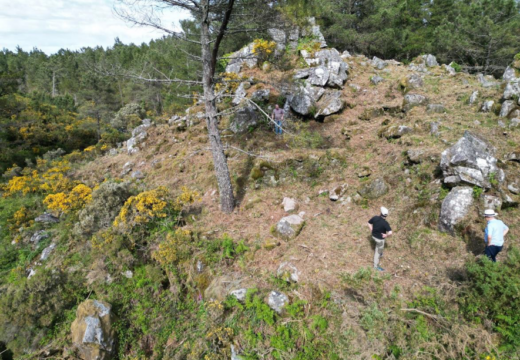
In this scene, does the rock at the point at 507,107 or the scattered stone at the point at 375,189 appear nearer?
the scattered stone at the point at 375,189

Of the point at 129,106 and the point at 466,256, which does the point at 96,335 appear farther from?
the point at 129,106

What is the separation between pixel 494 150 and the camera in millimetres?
6848

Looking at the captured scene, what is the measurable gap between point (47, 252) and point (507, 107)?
1690cm

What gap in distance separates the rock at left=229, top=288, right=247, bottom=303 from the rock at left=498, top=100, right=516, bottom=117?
10.9 meters

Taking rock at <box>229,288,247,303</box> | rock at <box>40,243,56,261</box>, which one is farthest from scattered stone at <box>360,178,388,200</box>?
rock at <box>40,243,56,261</box>

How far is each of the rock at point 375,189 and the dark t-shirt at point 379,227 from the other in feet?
7.06

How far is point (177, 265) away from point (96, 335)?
210 cm

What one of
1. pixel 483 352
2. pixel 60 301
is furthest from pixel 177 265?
pixel 483 352

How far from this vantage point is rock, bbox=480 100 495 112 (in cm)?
928

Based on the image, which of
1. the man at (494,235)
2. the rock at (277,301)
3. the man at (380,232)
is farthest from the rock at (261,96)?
the man at (494,235)

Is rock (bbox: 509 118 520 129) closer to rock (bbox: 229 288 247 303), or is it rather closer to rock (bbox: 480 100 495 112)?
rock (bbox: 480 100 495 112)

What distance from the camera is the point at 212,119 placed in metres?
7.00

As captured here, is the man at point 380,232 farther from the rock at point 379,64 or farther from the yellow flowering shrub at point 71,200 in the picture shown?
the rock at point 379,64

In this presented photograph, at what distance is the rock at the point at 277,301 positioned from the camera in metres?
4.86
